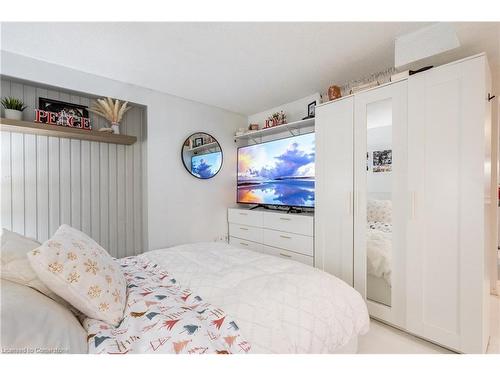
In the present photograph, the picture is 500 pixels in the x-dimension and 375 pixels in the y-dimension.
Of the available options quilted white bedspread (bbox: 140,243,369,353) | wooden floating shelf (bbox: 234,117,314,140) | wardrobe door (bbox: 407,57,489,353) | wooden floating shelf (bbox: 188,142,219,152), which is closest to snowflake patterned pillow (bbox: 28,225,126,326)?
quilted white bedspread (bbox: 140,243,369,353)

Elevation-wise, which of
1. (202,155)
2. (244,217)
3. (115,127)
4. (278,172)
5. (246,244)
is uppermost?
(115,127)

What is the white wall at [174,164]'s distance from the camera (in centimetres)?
246

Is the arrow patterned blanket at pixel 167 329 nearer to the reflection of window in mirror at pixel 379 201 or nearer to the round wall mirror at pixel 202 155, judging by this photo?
the reflection of window in mirror at pixel 379 201

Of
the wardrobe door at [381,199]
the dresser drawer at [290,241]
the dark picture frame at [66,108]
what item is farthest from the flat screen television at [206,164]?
the wardrobe door at [381,199]

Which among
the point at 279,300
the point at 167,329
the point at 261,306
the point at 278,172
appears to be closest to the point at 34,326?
the point at 167,329

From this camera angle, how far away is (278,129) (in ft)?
10.4

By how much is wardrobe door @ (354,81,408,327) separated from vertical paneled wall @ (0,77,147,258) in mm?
2371

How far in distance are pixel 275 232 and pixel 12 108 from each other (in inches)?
110

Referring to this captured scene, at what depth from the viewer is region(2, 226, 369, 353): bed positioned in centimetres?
76

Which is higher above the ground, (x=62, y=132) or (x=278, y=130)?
(x=278, y=130)

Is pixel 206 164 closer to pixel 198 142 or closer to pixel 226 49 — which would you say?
pixel 198 142

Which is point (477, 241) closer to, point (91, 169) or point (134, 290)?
point (134, 290)

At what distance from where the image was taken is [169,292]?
122cm

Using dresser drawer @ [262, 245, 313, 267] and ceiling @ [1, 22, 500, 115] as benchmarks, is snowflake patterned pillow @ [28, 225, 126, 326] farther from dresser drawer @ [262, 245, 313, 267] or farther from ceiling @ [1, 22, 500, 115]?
dresser drawer @ [262, 245, 313, 267]
